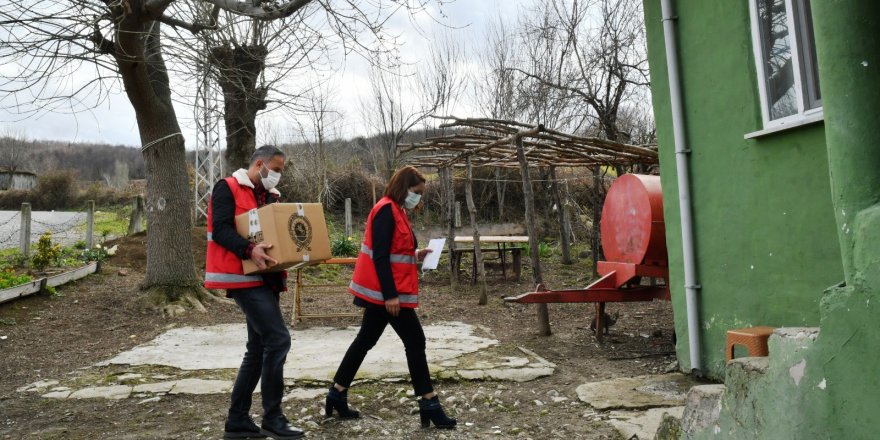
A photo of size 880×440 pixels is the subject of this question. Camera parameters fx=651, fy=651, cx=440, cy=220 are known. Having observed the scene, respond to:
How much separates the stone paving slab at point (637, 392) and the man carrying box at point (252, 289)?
7.81 ft

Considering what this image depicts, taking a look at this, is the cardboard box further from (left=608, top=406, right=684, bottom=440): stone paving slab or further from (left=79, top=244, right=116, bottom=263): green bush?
(left=79, top=244, right=116, bottom=263): green bush

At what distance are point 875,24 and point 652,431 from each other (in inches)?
110

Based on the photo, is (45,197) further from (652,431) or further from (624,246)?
(652,431)

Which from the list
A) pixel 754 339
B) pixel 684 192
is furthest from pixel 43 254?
pixel 754 339

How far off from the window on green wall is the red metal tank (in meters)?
2.38

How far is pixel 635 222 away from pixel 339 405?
4118 millimetres

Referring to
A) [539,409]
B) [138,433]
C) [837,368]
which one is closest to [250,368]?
[138,433]

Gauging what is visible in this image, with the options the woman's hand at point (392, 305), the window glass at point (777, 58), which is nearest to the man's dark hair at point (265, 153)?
the woman's hand at point (392, 305)

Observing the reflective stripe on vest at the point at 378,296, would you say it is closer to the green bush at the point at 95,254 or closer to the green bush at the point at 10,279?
the green bush at the point at 10,279

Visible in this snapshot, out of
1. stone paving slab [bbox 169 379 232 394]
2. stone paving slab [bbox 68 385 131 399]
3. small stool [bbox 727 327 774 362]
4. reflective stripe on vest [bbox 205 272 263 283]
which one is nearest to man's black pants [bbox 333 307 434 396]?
reflective stripe on vest [bbox 205 272 263 283]

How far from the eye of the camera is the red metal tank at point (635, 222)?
23.3ft

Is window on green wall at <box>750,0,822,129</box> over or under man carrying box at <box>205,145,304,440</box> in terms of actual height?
over

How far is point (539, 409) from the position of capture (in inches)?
202

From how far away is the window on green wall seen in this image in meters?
4.44
